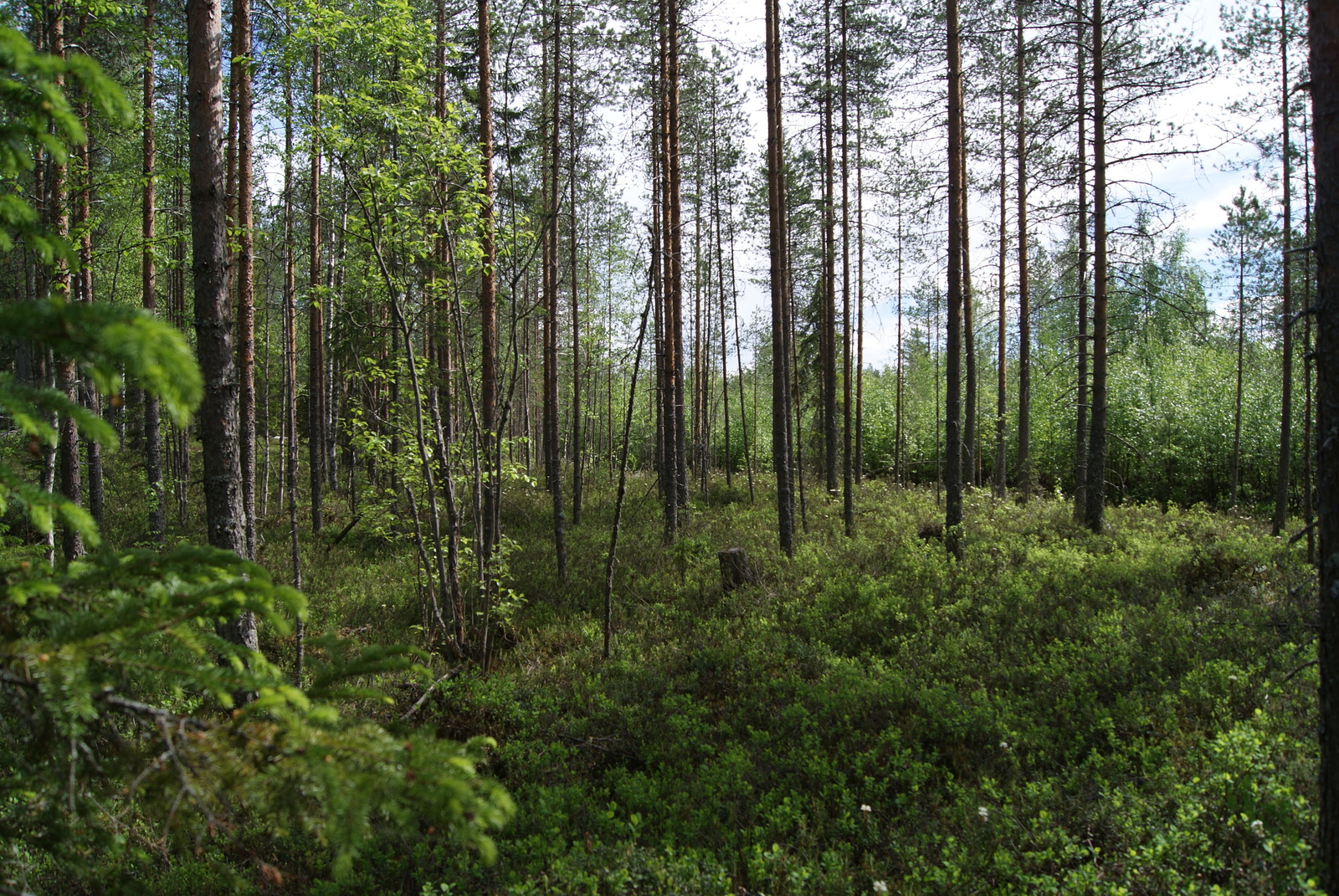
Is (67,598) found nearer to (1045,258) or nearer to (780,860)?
(780,860)

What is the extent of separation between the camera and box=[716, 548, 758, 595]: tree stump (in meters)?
9.76

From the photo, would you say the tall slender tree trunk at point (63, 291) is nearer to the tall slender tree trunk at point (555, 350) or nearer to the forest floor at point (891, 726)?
the forest floor at point (891, 726)

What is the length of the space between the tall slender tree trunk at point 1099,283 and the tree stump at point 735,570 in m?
6.55

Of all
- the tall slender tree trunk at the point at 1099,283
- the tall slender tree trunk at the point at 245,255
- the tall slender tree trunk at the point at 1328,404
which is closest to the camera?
the tall slender tree trunk at the point at 1328,404

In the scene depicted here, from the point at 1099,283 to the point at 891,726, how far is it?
9469 mm

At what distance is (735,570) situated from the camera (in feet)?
32.3

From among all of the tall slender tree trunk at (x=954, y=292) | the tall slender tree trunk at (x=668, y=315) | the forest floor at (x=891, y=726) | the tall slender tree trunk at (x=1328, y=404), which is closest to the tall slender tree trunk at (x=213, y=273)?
the forest floor at (x=891, y=726)

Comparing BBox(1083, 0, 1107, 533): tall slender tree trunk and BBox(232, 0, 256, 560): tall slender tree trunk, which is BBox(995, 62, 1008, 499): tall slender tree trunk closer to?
BBox(1083, 0, 1107, 533): tall slender tree trunk

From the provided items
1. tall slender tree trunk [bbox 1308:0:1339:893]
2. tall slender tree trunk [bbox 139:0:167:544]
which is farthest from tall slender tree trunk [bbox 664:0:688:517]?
tall slender tree trunk [bbox 139:0:167:544]

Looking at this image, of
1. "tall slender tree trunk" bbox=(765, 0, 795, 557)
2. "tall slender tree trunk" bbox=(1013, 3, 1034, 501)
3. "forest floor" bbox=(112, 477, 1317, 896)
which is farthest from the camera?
"tall slender tree trunk" bbox=(1013, 3, 1034, 501)

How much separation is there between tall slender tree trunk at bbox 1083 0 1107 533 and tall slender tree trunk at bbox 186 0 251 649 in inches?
479

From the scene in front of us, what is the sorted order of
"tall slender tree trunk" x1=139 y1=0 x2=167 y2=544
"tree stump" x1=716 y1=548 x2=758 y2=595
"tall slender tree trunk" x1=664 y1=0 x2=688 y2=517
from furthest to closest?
1. "tall slender tree trunk" x1=664 y1=0 x2=688 y2=517
2. "tall slender tree trunk" x1=139 y1=0 x2=167 y2=544
3. "tree stump" x1=716 y1=548 x2=758 y2=595

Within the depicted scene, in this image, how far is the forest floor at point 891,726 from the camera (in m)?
4.06

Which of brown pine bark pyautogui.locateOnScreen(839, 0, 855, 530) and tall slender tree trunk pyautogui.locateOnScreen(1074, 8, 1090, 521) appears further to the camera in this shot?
brown pine bark pyautogui.locateOnScreen(839, 0, 855, 530)
